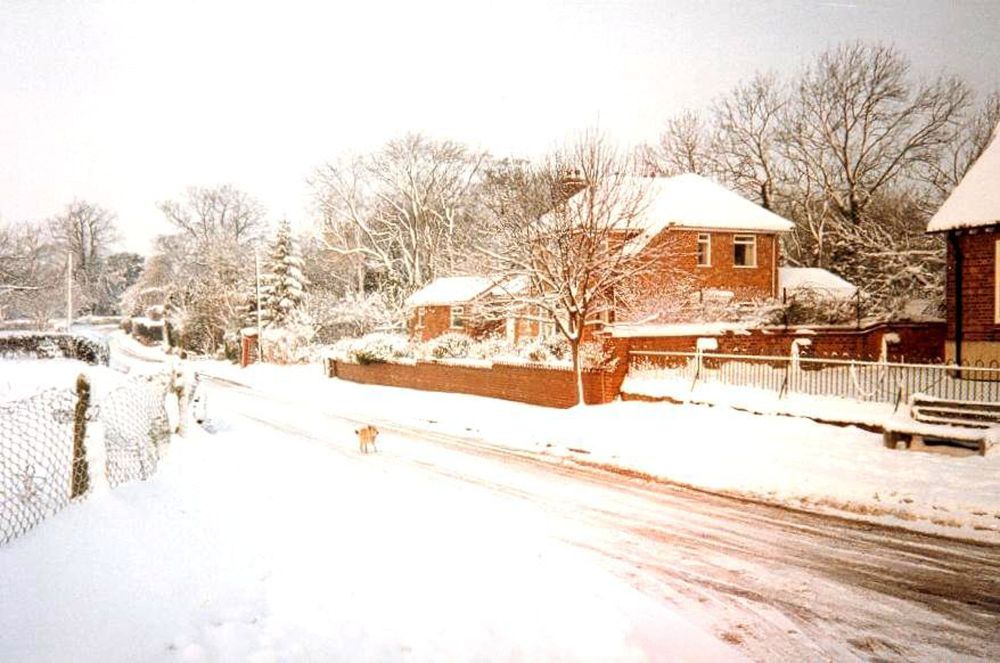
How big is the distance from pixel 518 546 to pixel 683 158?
3978cm

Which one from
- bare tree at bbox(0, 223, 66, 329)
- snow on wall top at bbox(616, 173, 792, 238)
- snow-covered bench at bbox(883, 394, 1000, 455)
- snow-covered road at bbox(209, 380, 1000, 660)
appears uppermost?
snow on wall top at bbox(616, 173, 792, 238)

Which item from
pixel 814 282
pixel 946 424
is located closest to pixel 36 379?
pixel 946 424

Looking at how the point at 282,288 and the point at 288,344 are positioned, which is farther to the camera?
the point at 282,288

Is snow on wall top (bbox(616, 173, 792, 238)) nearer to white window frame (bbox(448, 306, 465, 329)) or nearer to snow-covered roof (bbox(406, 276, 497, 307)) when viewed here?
snow-covered roof (bbox(406, 276, 497, 307))

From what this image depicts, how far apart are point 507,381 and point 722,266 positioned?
1107 centimetres

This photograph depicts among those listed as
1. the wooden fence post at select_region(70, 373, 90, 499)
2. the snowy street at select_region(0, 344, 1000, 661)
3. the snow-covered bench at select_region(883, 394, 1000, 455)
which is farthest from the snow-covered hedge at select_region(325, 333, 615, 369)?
the wooden fence post at select_region(70, 373, 90, 499)

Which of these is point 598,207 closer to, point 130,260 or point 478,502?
point 478,502

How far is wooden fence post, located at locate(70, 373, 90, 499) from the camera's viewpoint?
255 inches

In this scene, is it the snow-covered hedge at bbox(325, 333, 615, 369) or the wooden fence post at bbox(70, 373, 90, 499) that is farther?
the snow-covered hedge at bbox(325, 333, 615, 369)

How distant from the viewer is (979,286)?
56.2ft

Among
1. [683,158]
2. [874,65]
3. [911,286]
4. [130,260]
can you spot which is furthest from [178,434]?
[130,260]

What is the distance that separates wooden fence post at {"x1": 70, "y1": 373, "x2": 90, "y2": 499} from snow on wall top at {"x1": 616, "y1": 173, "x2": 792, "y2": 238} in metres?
20.2

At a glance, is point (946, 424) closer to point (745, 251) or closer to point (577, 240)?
point (577, 240)

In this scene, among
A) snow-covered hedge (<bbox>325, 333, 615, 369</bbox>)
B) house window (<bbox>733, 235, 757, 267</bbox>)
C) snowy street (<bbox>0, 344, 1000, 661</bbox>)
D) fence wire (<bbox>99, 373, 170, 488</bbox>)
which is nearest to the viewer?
snowy street (<bbox>0, 344, 1000, 661</bbox>)
